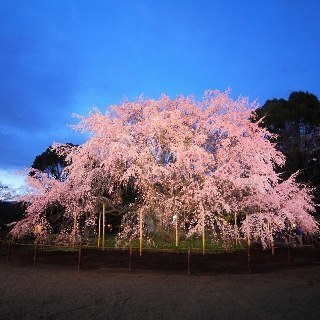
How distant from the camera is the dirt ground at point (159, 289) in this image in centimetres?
613

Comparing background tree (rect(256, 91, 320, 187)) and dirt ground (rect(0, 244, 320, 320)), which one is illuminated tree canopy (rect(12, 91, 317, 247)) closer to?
dirt ground (rect(0, 244, 320, 320))

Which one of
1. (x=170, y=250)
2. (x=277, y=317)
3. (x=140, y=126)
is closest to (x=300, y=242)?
(x=170, y=250)

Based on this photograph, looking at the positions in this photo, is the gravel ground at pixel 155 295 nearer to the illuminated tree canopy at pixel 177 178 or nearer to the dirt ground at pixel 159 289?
the dirt ground at pixel 159 289

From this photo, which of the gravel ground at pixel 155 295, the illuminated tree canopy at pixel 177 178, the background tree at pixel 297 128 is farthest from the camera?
the background tree at pixel 297 128

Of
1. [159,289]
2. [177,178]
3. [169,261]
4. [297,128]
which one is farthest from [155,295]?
[297,128]

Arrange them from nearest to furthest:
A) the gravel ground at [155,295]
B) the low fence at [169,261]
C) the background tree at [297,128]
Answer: the gravel ground at [155,295]
the low fence at [169,261]
the background tree at [297,128]

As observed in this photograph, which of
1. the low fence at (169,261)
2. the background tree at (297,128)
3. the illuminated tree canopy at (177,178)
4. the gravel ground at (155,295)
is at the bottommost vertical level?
the gravel ground at (155,295)

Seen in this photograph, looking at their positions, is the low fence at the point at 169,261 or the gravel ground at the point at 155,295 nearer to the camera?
the gravel ground at the point at 155,295

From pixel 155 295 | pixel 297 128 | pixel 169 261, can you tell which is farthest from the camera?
pixel 297 128

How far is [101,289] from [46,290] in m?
1.19

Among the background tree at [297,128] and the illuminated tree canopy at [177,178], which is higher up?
the background tree at [297,128]

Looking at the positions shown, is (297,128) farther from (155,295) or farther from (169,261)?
(155,295)

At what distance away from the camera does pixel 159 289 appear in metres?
8.25

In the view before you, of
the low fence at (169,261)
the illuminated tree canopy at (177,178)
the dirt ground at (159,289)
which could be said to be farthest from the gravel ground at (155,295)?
the illuminated tree canopy at (177,178)
